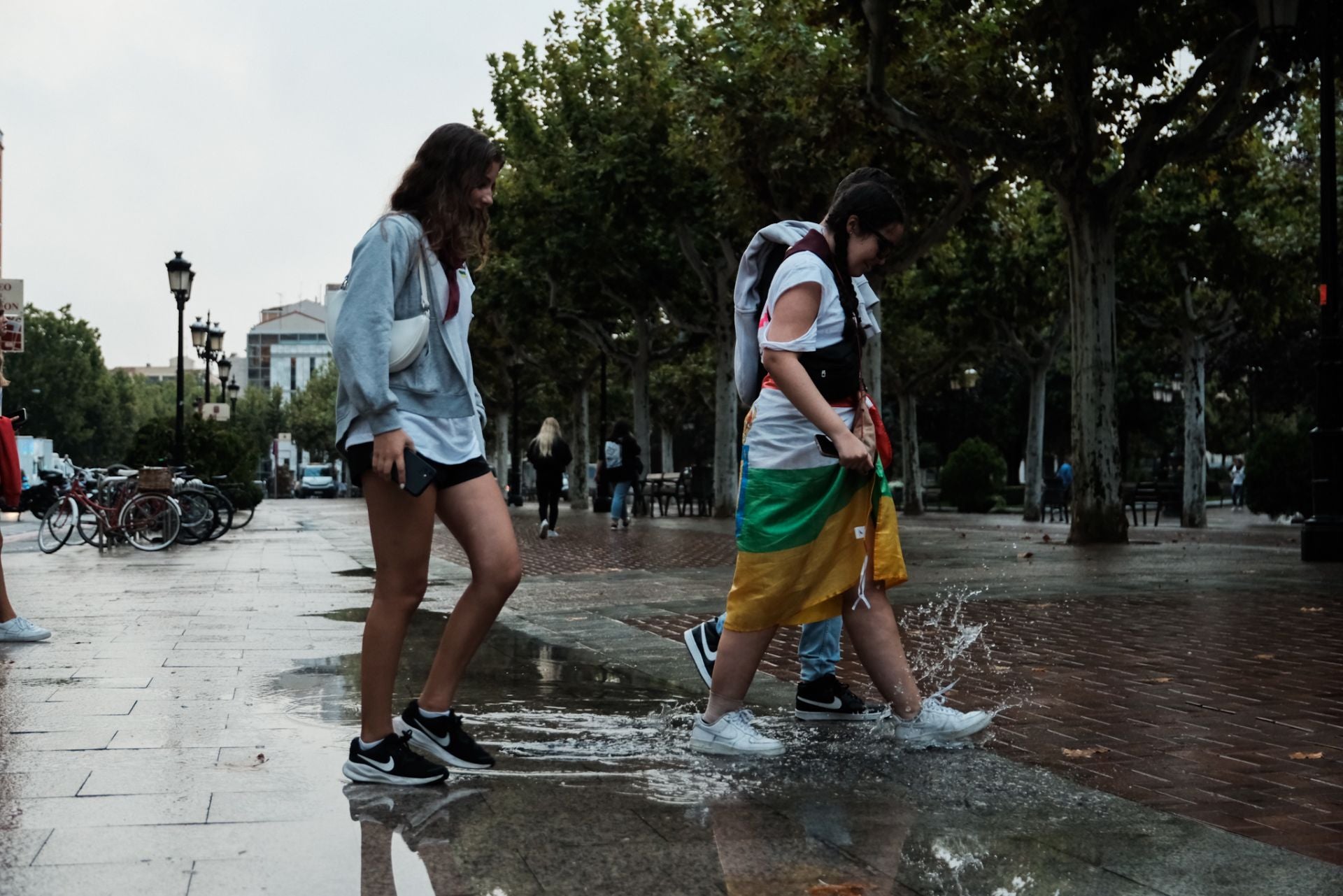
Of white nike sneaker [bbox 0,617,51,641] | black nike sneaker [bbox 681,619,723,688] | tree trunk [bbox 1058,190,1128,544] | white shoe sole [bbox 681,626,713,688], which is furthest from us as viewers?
tree trunk [bbox 1058,190,1128,544]

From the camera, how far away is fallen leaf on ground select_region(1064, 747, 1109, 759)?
4.63 m

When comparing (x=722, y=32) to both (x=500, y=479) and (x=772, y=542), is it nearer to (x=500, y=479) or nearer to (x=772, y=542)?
(x=772, y=542)

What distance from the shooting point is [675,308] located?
34.4 meters

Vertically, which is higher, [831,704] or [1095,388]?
[1095,388]

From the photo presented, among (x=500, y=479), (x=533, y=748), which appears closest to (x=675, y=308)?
(x=500, y=479)

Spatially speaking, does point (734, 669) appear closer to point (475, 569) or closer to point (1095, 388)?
point (475, 569)

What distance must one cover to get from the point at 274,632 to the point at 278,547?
10.9 m

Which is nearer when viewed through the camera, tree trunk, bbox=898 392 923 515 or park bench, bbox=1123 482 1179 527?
park bench, bbox=1123 482 1179 527

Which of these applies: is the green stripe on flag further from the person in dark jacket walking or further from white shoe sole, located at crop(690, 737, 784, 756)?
the person in dark jacket walking

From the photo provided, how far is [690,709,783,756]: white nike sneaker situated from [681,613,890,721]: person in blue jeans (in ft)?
1.90

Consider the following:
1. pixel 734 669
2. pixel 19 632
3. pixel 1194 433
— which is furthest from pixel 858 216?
pixel 1194 433

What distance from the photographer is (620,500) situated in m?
25.0

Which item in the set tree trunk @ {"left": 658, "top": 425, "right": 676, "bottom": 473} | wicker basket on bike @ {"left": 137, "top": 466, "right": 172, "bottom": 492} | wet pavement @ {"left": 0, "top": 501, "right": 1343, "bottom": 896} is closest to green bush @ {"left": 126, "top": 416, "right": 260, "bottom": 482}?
wicker basket on bike @ {"left": 137, "top": 466, "right": 172, "bottom": 492}

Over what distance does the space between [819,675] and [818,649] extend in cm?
9
